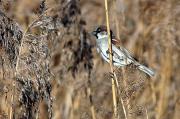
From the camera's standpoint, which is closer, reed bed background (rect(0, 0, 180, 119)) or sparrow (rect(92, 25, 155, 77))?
reed bed background (rect(0, 0, 180, 119))

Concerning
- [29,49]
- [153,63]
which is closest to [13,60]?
[29,49]

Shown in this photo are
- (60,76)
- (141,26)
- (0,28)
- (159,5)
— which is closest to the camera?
(0,28)

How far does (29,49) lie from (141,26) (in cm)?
216

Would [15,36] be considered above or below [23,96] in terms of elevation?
above

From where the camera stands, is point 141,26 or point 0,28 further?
point 141,26

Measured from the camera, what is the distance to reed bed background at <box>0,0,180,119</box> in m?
2.28

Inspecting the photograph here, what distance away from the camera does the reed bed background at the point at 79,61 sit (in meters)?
2.28

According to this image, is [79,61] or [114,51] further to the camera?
[114,51]

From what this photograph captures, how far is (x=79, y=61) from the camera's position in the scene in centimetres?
305

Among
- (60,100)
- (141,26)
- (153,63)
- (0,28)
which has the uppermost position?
(0,28)

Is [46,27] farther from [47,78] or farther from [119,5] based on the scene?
[119,5]

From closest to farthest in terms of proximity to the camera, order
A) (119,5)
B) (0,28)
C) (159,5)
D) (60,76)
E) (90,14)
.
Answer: (0,28), (60,76), (159,5), (119,5), (90,14)

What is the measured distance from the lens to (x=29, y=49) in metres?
2.29

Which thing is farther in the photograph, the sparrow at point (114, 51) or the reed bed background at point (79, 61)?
the sparrow at point (114, 51)
